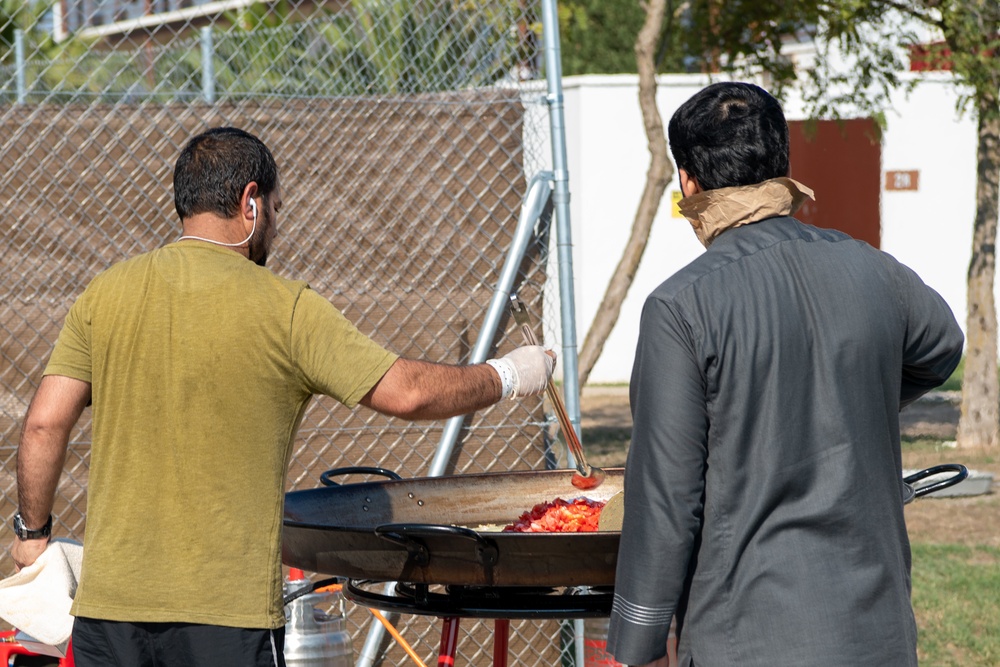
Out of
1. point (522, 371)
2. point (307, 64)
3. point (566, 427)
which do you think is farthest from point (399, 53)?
point (522, 371)

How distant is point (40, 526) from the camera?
3080 millimetres

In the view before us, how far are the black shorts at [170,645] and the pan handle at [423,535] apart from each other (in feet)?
1.08

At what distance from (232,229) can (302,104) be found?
88.7 inches

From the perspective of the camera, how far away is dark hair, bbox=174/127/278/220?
2811 millimetres

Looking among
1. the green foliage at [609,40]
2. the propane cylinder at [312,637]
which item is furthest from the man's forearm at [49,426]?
the green foliage at [609,40]

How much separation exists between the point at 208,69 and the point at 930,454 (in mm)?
7274

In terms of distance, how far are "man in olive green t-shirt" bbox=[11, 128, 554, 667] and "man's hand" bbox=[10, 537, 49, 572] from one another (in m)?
0.39

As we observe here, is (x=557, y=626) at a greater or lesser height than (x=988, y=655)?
greater

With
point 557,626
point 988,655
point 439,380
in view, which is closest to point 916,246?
point 988,655

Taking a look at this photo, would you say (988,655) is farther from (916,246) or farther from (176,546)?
(916,246)

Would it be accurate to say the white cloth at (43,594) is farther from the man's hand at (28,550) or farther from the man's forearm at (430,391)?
the man's forearm at (430,391)

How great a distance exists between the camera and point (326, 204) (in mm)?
4988

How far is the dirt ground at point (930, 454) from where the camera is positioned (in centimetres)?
793

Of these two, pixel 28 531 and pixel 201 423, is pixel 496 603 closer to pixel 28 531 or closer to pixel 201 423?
pixel 201 423
